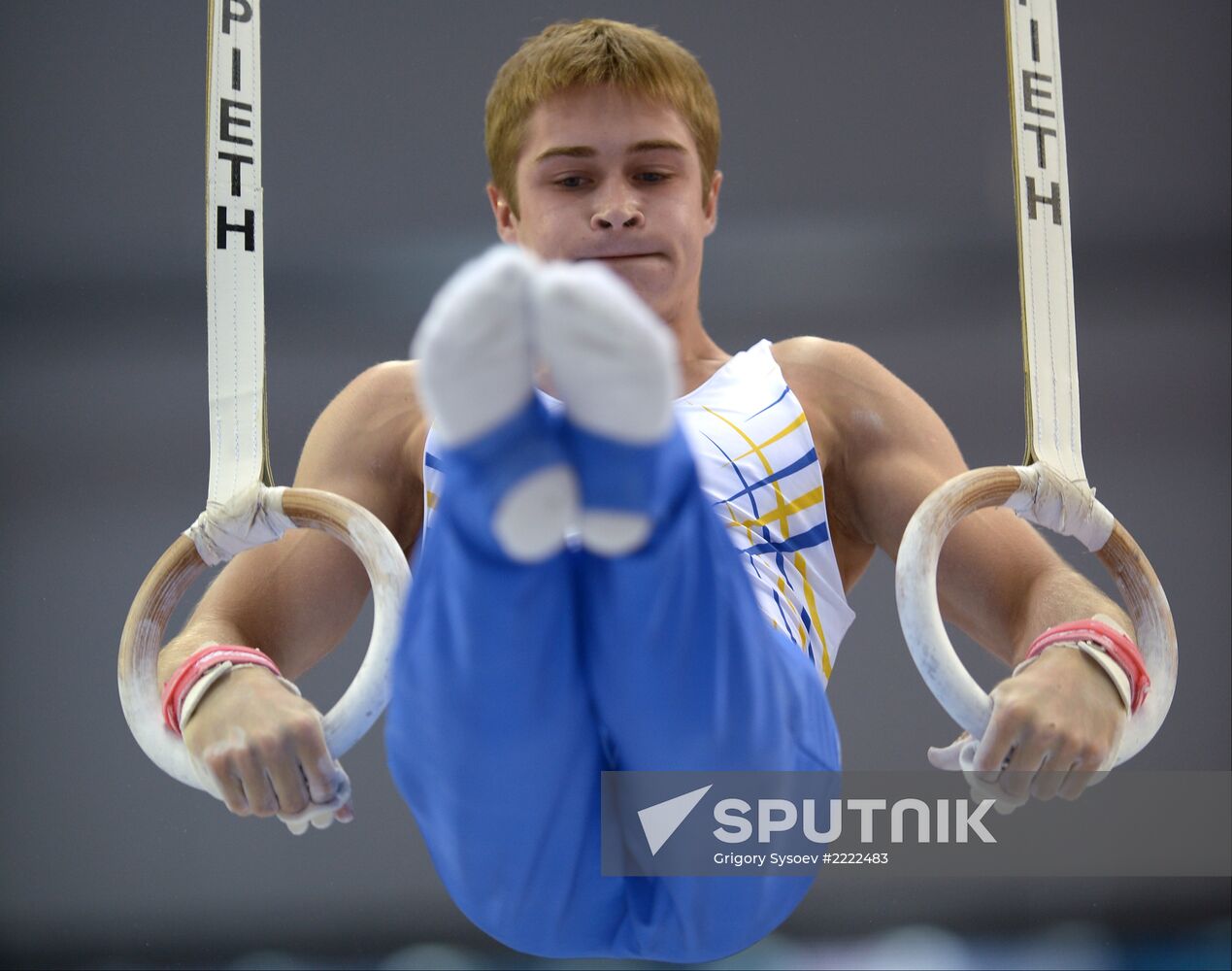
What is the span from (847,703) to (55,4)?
120 inches

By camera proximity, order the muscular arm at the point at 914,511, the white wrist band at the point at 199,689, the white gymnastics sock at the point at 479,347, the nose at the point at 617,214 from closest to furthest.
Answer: the white gymnastics sock at the point at 479,347
the white wrist band at the point at 199,689
the muscular arm at the point at 914,511
the nose at the point at 617,214

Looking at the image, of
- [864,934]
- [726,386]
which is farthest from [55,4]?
[864,934]

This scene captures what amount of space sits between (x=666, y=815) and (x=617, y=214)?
970mm

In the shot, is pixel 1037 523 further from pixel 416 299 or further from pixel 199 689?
pixel 416 299

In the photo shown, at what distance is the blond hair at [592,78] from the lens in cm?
225

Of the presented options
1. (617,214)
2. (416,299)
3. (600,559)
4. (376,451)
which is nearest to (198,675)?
(376,451)

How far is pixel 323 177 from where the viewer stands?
3.89 meters

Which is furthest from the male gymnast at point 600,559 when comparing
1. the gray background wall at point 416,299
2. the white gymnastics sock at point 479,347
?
the gray background wall at point 416,299

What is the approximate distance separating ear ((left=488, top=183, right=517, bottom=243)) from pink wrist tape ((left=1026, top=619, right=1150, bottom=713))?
44.3 inches

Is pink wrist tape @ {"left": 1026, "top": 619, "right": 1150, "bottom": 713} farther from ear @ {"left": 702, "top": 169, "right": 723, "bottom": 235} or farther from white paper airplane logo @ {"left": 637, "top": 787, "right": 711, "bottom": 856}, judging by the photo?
ear @ {"left": 702, "top": 169, "right": 723, "bottom": 235}

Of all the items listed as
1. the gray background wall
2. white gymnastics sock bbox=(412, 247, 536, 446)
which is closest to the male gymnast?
white gymnastics sock bbox=(412, 247, 536, 446)

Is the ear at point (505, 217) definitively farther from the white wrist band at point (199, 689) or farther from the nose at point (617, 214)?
the white wrist band at point (199, 689)

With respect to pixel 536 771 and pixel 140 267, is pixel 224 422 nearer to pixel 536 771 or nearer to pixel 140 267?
pixel 536 771

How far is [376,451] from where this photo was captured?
7.51 feet
